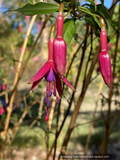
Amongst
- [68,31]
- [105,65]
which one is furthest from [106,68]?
[68,31]

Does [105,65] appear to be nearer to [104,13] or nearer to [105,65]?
[105,65]

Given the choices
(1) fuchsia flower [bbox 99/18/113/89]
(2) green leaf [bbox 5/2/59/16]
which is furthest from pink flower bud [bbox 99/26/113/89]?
(2) green leaf [bbox 5/2/59/16]

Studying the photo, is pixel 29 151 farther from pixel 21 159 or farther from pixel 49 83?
pixel 49 83

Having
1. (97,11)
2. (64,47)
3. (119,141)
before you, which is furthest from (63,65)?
(119,141)

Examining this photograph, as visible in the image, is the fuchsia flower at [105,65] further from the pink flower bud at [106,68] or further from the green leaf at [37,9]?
the green leaf at [37,9]

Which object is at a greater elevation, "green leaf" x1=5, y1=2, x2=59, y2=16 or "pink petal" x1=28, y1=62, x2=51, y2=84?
"green leaf" x1=5, y1=2, x2=59, y2=16

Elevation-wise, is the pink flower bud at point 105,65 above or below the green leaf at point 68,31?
below

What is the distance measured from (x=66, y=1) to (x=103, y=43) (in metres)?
0.12

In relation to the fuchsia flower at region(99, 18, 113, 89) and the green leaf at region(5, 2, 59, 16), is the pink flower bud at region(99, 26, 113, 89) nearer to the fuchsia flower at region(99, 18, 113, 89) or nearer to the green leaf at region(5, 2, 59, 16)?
the fuchsia flower at region(99, 18, 113, 89)

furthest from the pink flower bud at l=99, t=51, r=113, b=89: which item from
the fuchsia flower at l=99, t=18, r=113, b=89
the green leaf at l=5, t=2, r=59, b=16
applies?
the green leaf at l=5, t=2, r=59, b=16

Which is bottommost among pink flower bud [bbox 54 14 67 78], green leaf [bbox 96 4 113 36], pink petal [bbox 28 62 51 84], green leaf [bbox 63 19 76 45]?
pink petal [bbox 28 62 51 84]

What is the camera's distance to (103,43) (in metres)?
0.27

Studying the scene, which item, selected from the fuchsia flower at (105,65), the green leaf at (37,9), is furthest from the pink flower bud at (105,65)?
the green leaf at (37,9)

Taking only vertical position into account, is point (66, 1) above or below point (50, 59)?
above
